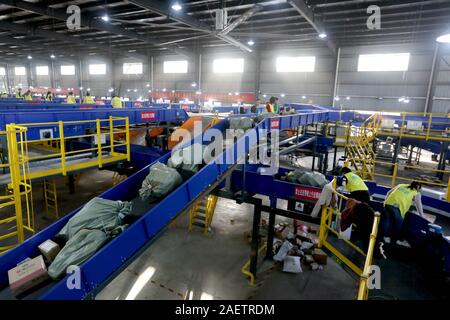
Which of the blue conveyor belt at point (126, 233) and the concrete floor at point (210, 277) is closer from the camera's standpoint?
the blue conveyor belt at point (126, 233)

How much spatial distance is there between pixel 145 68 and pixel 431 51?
2897cm

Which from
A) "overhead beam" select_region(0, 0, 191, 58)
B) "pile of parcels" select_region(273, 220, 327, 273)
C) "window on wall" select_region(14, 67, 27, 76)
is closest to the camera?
"pile of parcels" select_region(273, 220, 327, 273)

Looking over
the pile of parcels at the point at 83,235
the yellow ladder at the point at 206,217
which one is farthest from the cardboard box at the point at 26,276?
the yellow ladder at the point at 206,217

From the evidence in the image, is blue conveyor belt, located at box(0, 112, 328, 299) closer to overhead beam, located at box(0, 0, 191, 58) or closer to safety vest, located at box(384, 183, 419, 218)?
safety vest, located at box(384, 183, 419, 218)

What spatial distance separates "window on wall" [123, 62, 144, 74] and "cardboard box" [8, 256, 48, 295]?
113 ft

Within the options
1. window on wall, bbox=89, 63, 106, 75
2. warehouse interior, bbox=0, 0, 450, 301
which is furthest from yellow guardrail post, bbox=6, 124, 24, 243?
window on wall, bbox=89, 63, 106, 75

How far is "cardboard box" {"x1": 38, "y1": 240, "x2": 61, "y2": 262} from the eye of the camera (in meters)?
3.28

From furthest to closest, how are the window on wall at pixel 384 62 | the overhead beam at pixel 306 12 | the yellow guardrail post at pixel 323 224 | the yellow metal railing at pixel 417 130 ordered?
the window on wall at pixel 384 62, the yellow metal railing at pixel 417 130, the overhead beam at pixel 306 12, the yellow guardrail post at pixel 323 224

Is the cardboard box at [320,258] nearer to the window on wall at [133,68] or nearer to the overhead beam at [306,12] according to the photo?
the overhead beam at [306,12]

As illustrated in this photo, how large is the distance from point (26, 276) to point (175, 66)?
103 ft

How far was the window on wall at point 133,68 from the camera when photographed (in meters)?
34.0

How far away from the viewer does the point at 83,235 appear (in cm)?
335

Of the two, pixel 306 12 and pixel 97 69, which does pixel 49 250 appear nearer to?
pixel 306 12

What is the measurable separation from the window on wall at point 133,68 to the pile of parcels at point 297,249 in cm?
3118
